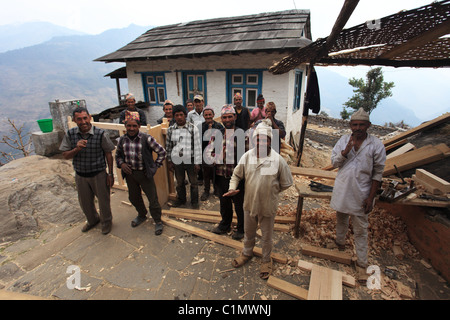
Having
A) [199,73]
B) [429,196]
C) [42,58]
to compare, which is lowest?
[429,196]

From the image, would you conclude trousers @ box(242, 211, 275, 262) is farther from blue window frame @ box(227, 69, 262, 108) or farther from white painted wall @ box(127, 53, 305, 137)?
blue window frame @ box(227, 69, 262, 108)

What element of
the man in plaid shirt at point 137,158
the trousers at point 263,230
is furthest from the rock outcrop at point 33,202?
the trousers at point 263,230

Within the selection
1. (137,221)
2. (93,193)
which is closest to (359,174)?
(137,221)

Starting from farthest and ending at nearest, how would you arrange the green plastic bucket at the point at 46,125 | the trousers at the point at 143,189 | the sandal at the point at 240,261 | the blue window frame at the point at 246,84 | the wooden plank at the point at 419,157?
1. the blue window frame at the point at 246,84
2. the green plastic bucket at the point at 46,125
3. the wooden plank at the point at 419,157
4. the trousers at the point at 143,189
5. the sandal at the point at 240,261

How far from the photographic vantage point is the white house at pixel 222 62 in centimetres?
826

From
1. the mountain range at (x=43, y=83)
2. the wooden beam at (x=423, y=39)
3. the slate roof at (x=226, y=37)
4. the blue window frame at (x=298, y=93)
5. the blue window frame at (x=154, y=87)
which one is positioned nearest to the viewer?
the wooden beam at (x=423, y=39)

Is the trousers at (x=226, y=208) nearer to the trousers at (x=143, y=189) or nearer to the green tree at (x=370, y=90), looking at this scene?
the trousers at (x=143, y=189)

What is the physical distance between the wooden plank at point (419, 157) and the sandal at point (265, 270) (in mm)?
3074

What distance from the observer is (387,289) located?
277 centimetres

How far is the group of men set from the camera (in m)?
2.75

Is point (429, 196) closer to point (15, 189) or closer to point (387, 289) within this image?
point (387, 289)

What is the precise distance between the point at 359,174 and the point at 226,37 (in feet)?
29.1

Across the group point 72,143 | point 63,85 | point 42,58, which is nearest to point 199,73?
point 72,143
